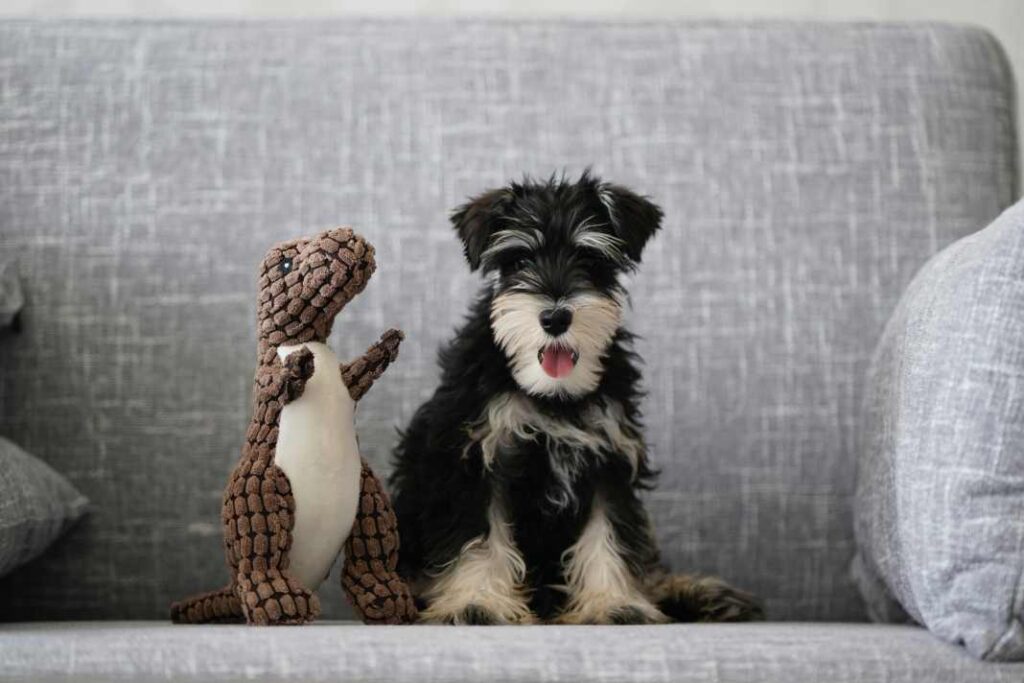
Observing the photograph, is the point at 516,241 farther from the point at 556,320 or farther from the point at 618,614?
the point at 618,614

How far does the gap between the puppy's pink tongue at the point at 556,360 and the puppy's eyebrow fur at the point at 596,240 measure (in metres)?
0.13


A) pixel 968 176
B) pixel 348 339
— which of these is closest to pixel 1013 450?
pixel 968 176

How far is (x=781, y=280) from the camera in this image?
1979 mm

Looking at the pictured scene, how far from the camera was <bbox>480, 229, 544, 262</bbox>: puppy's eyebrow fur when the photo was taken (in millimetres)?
1505

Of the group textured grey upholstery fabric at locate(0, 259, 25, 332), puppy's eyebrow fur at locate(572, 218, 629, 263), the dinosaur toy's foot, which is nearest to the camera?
the dinosaur toy's foot

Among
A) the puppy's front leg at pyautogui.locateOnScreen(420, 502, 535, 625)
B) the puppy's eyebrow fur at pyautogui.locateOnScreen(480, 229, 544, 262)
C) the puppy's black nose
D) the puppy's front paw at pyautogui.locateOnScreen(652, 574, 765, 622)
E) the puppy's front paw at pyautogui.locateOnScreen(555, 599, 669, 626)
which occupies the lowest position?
the puppy's front paw at pyautogui.locateOnScreen(652, 574, 765, 622)

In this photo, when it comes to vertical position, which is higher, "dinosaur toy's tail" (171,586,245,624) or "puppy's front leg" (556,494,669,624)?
"puppy's front leg" (556,494,669,624)

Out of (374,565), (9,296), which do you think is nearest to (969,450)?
(374,565)

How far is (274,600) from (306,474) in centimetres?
15

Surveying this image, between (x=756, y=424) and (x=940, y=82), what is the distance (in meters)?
0.65

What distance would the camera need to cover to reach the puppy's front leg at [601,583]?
58.7 inches

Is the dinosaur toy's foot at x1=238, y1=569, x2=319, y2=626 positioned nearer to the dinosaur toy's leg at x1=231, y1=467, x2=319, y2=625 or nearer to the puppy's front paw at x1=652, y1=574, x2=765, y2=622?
the dinosaur toy's leg at x1=231, y1=467, x2=319, y2=625

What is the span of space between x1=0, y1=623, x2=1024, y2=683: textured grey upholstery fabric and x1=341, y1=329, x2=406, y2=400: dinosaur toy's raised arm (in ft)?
1.17

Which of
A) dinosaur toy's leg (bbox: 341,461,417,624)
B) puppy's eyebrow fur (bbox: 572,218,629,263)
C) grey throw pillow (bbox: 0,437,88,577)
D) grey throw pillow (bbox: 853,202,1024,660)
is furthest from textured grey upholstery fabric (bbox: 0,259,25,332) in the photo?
grey throw pillow (bbox: 853,202,1024,660)
